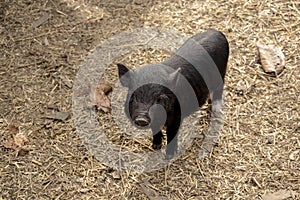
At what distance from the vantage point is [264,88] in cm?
484

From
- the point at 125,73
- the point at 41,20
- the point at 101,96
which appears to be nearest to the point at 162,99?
the point at 125,73

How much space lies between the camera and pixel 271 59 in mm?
5008

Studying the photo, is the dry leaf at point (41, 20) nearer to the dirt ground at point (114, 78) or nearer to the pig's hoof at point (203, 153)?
the dirt ground at point (114, 78)

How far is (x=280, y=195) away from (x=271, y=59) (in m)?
1.55

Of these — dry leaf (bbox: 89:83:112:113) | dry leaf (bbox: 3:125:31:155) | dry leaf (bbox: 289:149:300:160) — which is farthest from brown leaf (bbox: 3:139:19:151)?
dry leaf (bbox: 289:149:300:160)

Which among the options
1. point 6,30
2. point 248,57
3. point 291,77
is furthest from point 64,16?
point 291,77

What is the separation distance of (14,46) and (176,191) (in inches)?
100

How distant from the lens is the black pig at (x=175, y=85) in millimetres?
3734

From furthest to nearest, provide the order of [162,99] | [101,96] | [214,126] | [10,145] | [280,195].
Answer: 1. [101,96]
2. [214,126]
3. [10,145]
4. [280,195]
5. [162,99]

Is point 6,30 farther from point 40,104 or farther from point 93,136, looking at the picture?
point 93,136

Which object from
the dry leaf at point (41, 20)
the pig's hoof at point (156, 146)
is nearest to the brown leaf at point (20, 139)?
the pig's hoof at point (156, 146)

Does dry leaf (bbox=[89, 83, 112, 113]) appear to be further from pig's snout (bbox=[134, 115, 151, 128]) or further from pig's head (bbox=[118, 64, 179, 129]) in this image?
pig's snout (bbox=[134, 115, 151, 128])

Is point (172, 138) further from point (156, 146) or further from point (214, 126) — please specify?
point (214, 126)

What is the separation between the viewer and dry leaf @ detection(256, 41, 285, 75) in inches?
195
